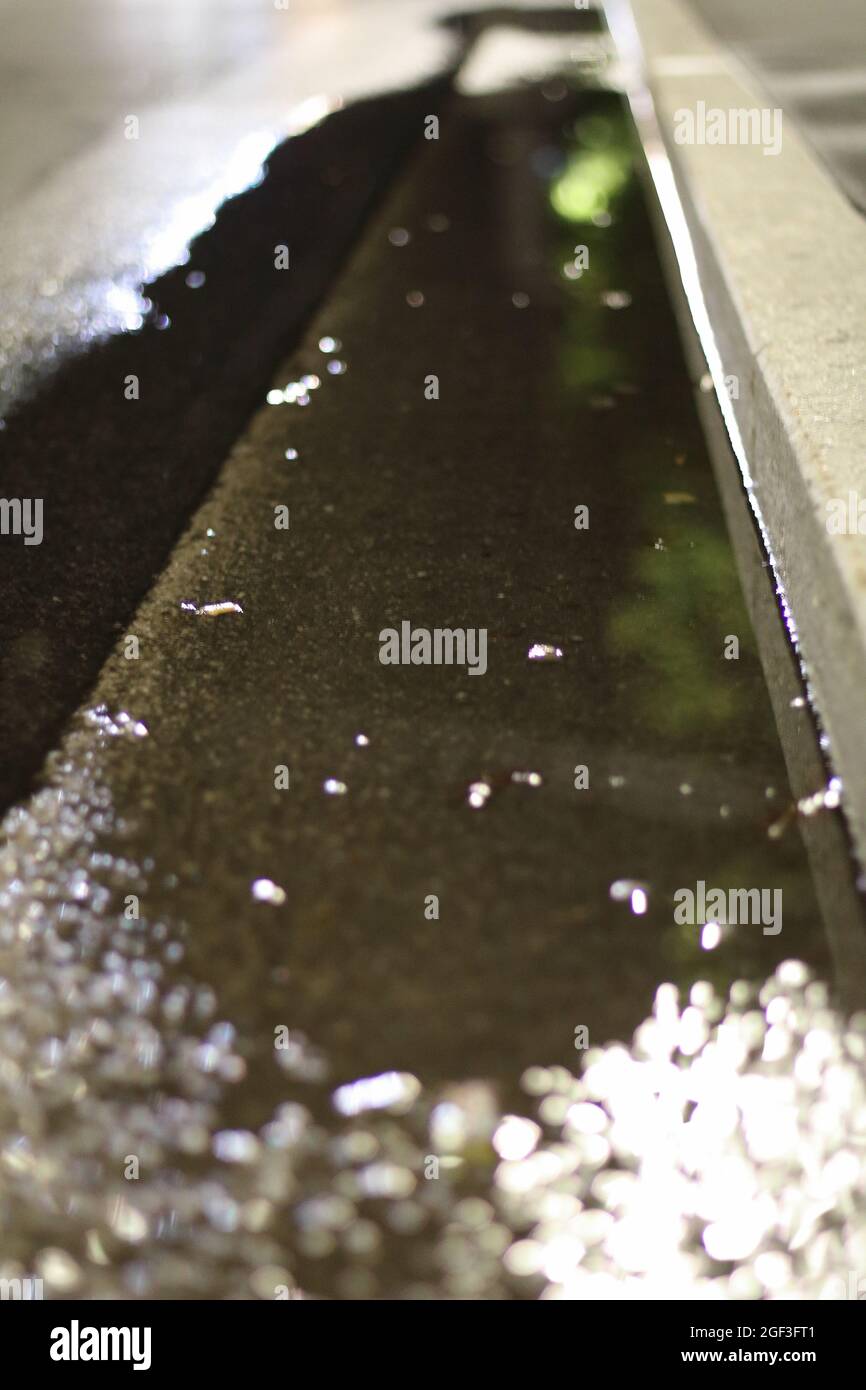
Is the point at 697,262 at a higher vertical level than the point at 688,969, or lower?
higher

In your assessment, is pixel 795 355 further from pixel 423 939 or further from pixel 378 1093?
pixel 378 1093

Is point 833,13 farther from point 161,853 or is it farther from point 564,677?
point 161,853

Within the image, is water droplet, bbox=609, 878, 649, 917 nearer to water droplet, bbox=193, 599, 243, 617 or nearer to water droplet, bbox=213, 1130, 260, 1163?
water droplet, bbox=213, 1130, 260, 1163

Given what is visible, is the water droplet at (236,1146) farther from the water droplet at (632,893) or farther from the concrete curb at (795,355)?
the concrete curb at (795,355)

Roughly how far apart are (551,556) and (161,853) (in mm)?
1567

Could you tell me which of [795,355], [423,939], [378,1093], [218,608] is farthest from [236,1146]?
[795,355]

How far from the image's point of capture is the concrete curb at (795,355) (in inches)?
105

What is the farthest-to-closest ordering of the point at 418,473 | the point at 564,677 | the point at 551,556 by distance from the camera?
the point at 418,473 → the point at 551,556 → the point at 564,677

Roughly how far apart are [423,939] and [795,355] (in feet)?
8.04

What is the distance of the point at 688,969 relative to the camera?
2229mm

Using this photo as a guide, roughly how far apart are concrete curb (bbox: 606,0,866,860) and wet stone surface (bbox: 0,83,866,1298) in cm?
20

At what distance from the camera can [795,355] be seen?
3.83 metres

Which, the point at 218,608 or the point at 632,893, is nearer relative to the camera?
the point at 632,893
